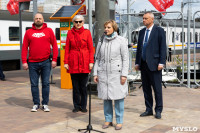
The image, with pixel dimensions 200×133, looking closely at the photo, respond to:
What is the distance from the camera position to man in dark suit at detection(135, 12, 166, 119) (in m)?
6.38

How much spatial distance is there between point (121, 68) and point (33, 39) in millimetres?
2301

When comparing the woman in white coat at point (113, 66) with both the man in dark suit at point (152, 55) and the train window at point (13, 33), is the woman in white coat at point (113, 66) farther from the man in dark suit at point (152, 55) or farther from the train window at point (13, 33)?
the train window at point (13, 33)

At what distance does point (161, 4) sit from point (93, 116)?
993 cm

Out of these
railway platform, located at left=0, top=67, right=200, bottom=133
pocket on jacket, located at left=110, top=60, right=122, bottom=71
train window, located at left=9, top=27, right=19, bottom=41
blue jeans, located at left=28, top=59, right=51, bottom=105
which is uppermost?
train window, located at left=9, top=27, right=19, bottom=41

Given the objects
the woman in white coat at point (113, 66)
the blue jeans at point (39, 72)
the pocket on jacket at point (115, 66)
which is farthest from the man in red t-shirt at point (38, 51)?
the pocket on jacket at point (115, 66)

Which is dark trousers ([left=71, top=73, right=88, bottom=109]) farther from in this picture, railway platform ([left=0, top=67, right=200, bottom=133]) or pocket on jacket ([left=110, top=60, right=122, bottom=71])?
pocket on jacket ([left=110, top=60, right=122, bottom=71])

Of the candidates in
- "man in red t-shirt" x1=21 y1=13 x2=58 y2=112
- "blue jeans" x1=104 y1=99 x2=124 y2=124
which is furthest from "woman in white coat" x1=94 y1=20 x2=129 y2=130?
"man in red t-shirt" x1=21 y1=13 x2=58 y2=112

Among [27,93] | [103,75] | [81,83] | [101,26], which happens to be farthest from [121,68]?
[27,93]

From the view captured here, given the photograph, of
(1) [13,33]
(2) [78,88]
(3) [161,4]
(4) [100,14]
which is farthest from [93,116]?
(1) [13,33]

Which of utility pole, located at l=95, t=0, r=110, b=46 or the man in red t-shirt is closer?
the man in red t-shirt

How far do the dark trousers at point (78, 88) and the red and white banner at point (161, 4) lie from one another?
30.1 feet

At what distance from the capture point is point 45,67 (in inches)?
285

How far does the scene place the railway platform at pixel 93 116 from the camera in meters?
5.71

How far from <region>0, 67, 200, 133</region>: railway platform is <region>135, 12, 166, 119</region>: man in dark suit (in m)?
0.45
